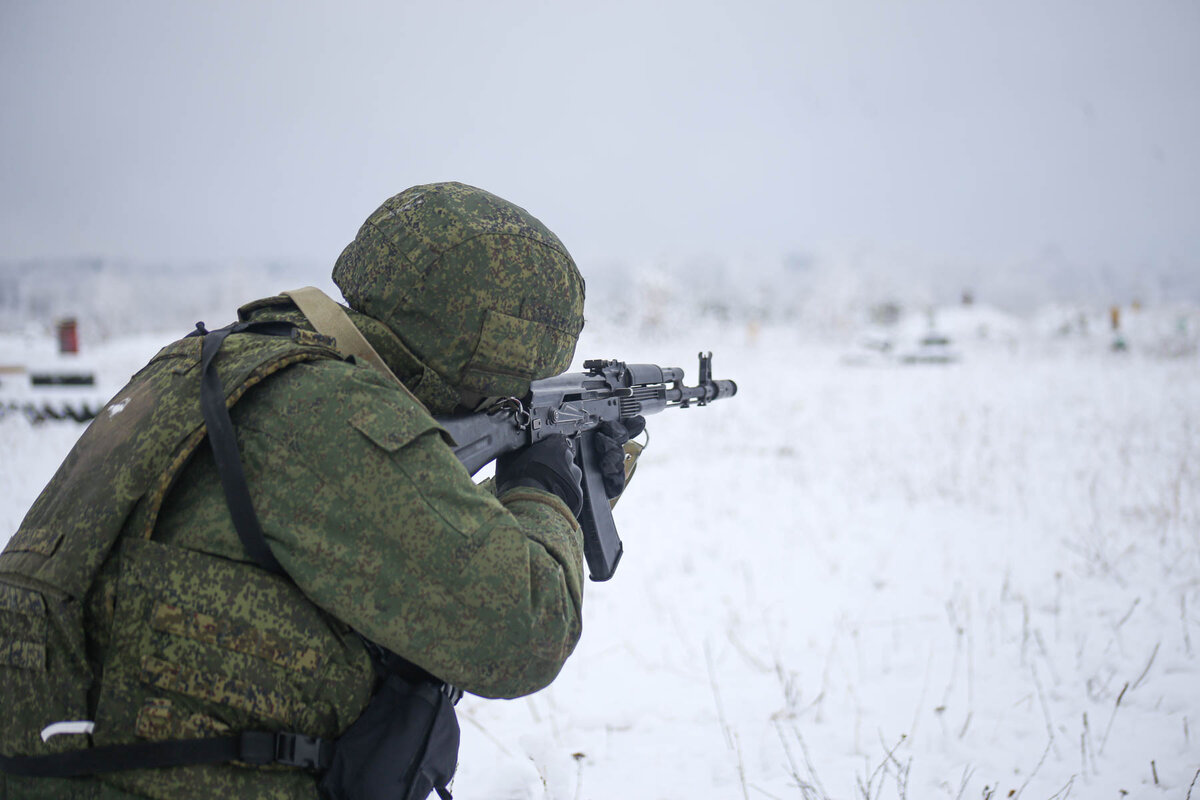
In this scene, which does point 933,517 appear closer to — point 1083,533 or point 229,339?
point 1083,533

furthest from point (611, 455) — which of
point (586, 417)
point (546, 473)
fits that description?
point (546, 473)

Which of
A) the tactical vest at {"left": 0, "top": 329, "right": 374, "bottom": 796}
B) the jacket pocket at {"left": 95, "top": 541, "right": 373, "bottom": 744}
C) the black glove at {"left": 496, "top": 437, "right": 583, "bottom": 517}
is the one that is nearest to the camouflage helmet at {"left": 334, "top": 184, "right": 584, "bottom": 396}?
the black glove at {"left": 496, "top": 437, "right": 583, "bottom": 517}

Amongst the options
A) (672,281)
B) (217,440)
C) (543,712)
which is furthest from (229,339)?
(672,281)

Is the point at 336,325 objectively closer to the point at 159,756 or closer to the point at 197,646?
the point at 197,646

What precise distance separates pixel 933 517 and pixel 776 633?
2.70 meters

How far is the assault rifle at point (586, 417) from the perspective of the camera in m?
1.88

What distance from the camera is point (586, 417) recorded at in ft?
8.60

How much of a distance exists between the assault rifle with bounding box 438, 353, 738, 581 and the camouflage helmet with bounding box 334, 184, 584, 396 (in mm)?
149

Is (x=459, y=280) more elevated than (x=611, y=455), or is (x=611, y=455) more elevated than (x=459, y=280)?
(x=459, y=280)

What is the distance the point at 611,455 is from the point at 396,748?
1431 millimetres

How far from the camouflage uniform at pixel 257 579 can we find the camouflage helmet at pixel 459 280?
0.35 meters

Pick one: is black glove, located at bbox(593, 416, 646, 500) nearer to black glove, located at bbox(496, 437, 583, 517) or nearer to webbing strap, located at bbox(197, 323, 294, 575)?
black glove, located at bbox(496, 437, 583, 517)

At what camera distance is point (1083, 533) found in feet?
16.4

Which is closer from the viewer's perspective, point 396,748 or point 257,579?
point 257,579
